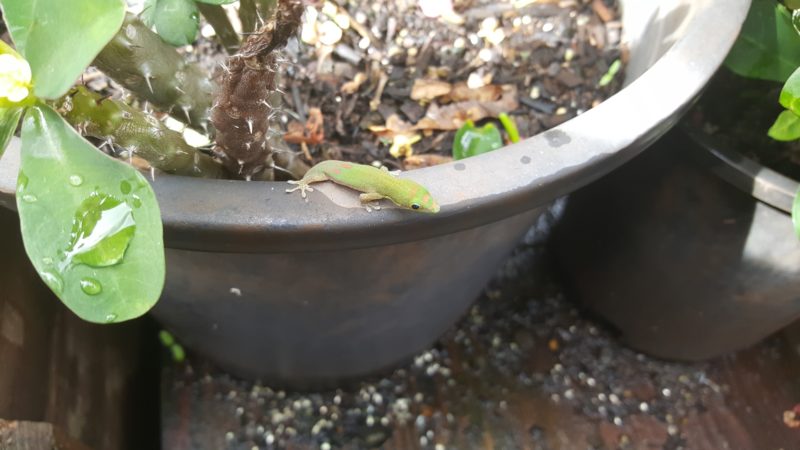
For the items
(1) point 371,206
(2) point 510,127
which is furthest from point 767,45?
(1) point 371,206

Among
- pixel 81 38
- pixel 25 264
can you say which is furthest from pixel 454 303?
pixel 81 38

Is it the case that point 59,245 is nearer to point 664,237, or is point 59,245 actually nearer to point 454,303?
point 454,303

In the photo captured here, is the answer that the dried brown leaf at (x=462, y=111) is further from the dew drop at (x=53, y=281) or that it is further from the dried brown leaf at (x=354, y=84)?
the dew drop at (x=53, y=281)

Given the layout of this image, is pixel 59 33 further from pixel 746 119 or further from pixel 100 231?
pixel 746 119

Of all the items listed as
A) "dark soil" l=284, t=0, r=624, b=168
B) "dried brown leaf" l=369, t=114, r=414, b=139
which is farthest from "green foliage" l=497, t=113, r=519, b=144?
"dried brown leaf" l=369, t=114, r=414, b=139

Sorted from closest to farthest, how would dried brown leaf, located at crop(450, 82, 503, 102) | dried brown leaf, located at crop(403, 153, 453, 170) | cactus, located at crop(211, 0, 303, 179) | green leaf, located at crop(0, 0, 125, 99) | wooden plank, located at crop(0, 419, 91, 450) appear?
green leaf, located at crop(0, 0, 125, 99) → cactus, located at crop(211, 0, 303, 179) → wooden plank, located at crop(0, 419, 91, 450) → dried brown leaf, located at crop(403, 153, 453, 170) → dried brown leaf, located at crop(450, 82, 503, 102)

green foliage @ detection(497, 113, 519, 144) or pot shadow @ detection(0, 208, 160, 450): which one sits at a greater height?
green foliage @ detection(497, 113, 519, 144)

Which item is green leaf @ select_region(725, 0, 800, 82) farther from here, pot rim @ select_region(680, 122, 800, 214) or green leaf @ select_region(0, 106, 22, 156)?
green leaf @ select_region(0, 106, 22, 156)
